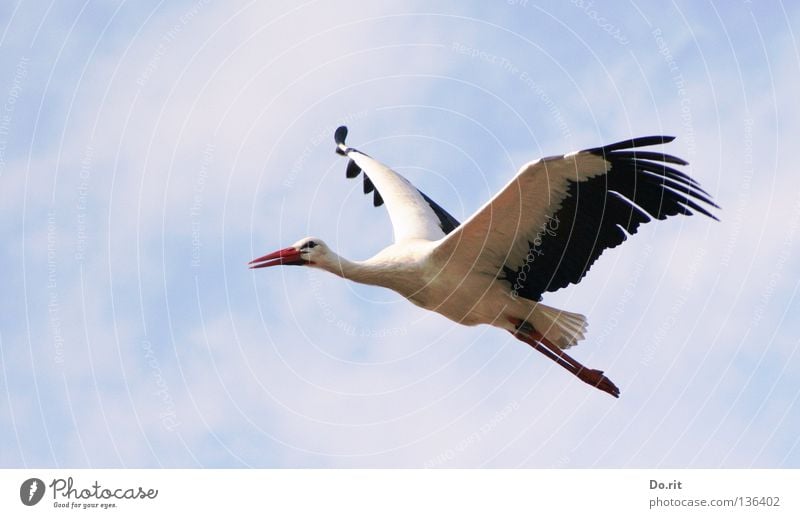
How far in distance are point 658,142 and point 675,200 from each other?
0.97m

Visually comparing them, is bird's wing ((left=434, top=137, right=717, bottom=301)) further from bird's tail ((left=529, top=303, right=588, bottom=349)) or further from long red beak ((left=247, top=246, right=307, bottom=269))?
long red beak ((left=247, top=246, right=307, bottom=269))

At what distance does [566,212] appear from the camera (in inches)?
488

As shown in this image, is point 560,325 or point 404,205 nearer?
point 560,325

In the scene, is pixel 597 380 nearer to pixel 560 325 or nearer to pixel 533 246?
pixel 560 325

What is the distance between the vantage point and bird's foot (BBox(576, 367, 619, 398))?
44.2 ft
